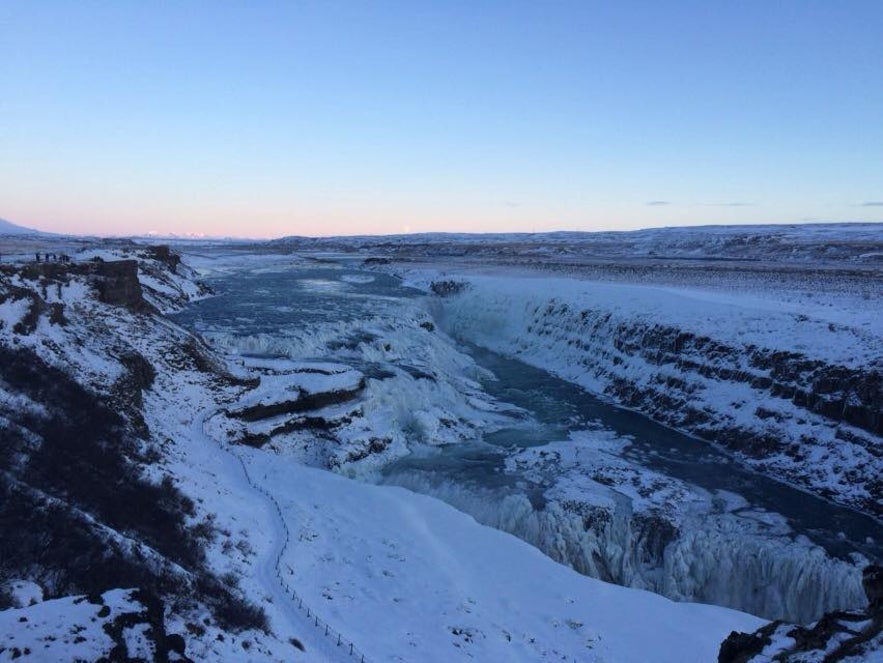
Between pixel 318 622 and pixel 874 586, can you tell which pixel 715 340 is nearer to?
pixel 874 586

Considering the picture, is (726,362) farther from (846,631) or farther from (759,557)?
(846,631)

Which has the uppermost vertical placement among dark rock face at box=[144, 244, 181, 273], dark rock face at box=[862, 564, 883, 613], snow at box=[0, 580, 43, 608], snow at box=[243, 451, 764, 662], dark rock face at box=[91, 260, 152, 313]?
dark rock face at box=[144, 244, 181, 273]

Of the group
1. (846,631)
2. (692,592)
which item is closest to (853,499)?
(692,592)

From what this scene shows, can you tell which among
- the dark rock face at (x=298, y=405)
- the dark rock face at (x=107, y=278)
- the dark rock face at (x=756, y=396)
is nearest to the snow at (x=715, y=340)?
the dark rock face at (x=756, y=396)

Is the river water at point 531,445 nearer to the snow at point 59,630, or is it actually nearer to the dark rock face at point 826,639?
the dark rock face at point 826,639

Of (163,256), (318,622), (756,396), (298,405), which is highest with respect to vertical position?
(163,256)

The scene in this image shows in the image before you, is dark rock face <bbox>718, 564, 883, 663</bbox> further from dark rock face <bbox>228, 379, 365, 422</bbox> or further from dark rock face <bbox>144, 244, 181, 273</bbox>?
dark rock face <bbox>144, 244, 181, 273</bbox>

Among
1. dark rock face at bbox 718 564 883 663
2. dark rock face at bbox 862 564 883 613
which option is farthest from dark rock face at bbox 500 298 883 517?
dark rock face at bbox 718 564 883 663

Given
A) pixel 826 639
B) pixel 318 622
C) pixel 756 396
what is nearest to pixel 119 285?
pixel 318 622
